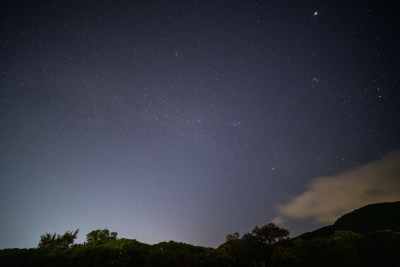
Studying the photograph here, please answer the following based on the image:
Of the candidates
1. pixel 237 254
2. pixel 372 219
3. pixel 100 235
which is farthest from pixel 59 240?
pixel 372 219

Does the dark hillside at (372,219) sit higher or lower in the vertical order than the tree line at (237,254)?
higher

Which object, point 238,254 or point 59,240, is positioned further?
point 59,240

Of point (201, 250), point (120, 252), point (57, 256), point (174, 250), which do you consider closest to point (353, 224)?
point (201, 250)

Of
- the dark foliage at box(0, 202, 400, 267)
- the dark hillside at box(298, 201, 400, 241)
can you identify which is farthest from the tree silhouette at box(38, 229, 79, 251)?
the dark hillside at box(298, 201, 400, 241)

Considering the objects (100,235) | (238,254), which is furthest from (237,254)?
(100,235)

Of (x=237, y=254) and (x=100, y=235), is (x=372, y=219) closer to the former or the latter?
(x=237, y=254)

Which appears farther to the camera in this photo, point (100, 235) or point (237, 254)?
point (100, 235)

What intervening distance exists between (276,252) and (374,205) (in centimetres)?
4465

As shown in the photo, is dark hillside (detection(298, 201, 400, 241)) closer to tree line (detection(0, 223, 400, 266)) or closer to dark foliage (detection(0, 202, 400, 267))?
dark foliage (detection(0, 202, 400, 267))

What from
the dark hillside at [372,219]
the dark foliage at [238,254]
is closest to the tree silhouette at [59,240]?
the dark foliage at [238,254]

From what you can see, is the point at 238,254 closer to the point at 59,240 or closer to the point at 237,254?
the point at 237,254

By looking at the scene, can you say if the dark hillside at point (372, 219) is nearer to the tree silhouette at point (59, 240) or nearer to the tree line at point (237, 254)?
the tree line at point (237, 254)

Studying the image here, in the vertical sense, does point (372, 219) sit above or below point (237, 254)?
above

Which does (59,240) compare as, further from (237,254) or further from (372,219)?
(372,219)
